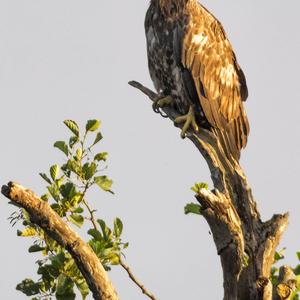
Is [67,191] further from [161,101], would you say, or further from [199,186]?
[161,101]

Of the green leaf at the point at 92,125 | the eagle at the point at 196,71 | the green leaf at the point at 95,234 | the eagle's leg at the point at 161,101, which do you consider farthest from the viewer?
the eagle's leg at the point at 161,101

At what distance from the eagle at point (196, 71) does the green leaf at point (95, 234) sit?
3470 millimetres

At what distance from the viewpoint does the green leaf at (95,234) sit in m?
7.65

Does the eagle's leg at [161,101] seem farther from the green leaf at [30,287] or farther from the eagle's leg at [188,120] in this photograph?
the green leaf at [30,287]

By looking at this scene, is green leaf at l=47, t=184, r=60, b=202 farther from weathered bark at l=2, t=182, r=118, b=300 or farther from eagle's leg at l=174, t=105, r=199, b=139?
eagle's leg at l=174, t=105, r=199, b=139

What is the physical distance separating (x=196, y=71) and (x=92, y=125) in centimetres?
352

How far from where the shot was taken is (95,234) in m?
7.69

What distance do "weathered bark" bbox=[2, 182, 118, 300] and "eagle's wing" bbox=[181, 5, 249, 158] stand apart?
4.31 metres

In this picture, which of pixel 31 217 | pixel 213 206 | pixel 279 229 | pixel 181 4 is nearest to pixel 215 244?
pixel 213 206

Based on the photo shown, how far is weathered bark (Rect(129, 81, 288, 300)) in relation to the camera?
7141 millimetres

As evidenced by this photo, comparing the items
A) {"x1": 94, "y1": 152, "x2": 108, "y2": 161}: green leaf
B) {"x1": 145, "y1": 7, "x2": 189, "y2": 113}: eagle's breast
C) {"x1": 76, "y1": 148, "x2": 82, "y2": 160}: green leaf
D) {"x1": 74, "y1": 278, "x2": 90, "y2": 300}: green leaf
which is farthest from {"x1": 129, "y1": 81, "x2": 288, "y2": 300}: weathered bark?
{"x1": 145, "y1": 7, "x2": 189, "y2": 113}: eagle's breast

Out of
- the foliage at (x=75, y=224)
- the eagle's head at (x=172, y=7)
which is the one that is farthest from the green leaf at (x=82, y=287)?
the eagle's head at (x=172, y=7)

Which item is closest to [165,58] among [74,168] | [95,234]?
[74,168]

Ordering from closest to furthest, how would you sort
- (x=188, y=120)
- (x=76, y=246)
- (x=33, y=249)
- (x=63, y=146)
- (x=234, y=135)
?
(x=76, y=246) < (x=33, y=249) < (x=63, y=146) < (x=188, y=120) < (x=234, y=135)
